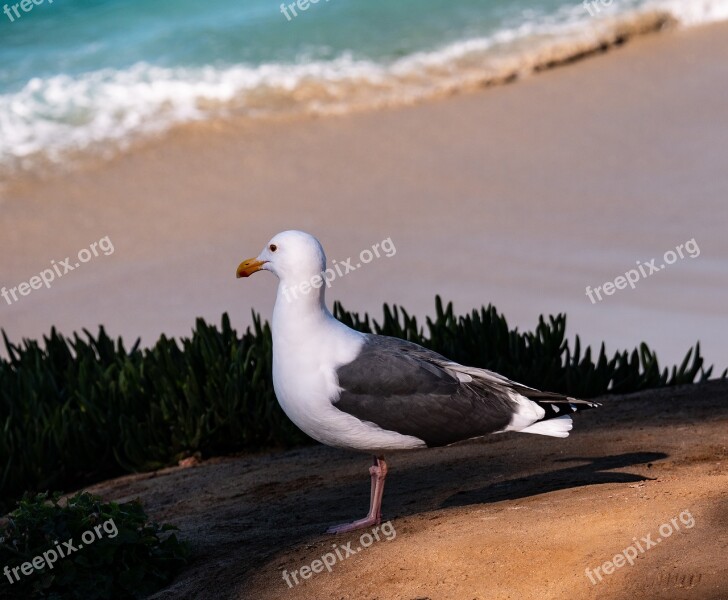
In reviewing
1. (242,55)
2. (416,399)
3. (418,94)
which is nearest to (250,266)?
(416,399)

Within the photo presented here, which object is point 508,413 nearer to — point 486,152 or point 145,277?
point 145,277

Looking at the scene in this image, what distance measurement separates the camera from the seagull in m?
4.90

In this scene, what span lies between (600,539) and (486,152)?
12.4m

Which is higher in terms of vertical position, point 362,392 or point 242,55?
point 242,55

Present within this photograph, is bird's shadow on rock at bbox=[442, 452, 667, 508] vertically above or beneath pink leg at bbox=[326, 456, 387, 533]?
beneath

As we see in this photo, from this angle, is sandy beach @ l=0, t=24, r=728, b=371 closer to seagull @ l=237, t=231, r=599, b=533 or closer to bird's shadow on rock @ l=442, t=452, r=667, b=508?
bird's shadow on rock @ l=442, t=452, r=667, b=508

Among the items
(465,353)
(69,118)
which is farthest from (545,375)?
(69,118)

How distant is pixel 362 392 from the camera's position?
490 centimetres

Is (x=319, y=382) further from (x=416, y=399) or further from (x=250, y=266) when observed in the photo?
(x=250, y=266)

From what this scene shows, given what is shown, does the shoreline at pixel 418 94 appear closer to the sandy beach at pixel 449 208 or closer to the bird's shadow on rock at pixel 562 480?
the sandy beach at pixel 449 208

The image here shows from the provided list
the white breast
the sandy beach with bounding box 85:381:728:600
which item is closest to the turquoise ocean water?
the sandy beach with bounding box 85:381:728:600

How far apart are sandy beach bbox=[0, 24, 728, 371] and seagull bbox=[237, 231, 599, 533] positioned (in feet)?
18.2

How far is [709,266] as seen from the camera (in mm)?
12406

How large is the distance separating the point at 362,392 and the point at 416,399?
0.27 metres
